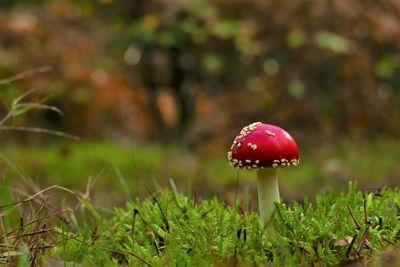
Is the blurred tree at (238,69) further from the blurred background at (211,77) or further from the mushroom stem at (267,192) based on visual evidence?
the mushroom stem at (267,192)

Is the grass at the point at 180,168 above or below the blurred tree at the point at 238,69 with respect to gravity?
below

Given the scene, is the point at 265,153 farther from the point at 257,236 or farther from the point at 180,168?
the point at 180,168

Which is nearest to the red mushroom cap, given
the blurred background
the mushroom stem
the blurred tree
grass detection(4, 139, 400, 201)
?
the mushroom stem

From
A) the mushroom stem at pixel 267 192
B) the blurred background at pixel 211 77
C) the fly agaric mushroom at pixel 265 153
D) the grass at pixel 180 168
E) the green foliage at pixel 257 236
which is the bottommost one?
the green foliage at pixel 257 236

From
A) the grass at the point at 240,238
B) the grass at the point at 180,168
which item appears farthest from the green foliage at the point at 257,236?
the grass at the point at 180,168

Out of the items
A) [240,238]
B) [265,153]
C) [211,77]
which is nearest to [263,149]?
[265,153]

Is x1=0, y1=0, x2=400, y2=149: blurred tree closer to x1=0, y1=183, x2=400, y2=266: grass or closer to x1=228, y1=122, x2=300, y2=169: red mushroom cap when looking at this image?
x1=0, y1=183, x2=400, y2=266: grass

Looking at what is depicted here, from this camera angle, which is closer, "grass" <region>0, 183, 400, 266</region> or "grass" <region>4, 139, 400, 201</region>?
"grass" <region>0, 183, 400, 266</region>

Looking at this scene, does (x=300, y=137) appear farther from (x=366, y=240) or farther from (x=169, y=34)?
(x=366, y=240)
